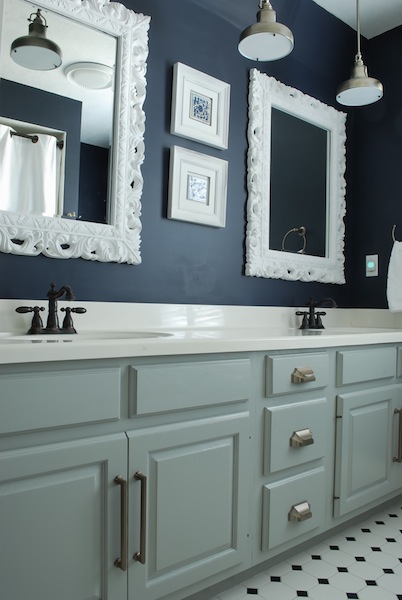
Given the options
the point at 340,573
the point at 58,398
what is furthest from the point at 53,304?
the point at 340,573

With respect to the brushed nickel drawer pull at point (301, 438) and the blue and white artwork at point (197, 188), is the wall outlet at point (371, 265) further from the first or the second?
the brushed nickel drawer pull at point (301, 438)

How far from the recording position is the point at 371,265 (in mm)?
2844

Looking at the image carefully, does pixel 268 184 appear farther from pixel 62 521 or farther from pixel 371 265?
pixel 62 521

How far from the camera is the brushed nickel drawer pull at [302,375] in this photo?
1.65m

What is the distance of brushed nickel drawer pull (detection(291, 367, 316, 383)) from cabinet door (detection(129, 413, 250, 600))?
26 cm

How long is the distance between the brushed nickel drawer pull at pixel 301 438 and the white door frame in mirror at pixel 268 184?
87cm

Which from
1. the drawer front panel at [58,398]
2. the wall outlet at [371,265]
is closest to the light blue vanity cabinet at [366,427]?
the wall outlet at [371,265]

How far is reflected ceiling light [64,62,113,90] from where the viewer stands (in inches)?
69.0

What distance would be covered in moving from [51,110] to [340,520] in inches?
75.5

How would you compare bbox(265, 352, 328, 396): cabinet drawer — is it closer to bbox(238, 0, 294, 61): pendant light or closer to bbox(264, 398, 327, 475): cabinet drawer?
bbox(264, 398, 327, 475): cabinet drawer

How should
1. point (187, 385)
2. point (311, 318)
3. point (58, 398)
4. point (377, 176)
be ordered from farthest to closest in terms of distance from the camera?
point (377, 176), point (311, 318), point (187, 385), point (58, 398)

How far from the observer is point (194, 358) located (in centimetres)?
137

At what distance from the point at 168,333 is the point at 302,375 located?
0.49 meters

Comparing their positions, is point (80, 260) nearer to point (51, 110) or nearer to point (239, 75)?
point (51, 110)
